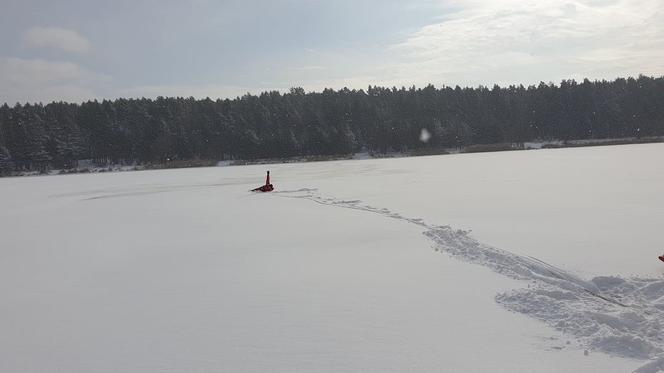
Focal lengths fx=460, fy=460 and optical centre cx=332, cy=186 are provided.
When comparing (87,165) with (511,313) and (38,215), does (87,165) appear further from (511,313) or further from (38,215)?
(511,313)

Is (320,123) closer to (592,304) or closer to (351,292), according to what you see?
(351,292)

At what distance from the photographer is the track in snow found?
4234mm

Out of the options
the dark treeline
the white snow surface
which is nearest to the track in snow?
the white snow surface

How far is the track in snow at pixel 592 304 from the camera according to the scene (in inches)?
167

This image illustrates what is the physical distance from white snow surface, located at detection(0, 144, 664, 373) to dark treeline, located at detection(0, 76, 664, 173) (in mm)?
67048

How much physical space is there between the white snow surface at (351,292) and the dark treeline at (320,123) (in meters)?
67.0

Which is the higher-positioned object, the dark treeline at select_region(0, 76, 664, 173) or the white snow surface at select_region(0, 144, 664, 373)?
the dark treeline at select_region(0, 76, 664, 173)

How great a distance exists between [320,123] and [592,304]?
256 ft

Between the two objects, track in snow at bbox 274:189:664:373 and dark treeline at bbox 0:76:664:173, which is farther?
dark treeline at bbox 0:76:664:173

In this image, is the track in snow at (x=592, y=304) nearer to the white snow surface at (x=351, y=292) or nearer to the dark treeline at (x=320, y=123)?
the white snow surface at (x=351, y=292)

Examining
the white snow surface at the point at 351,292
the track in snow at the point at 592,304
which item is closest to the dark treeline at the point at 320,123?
the white snow surface at the point at 351,292

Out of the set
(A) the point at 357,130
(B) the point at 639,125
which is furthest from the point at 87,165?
(B) the point at 639,125

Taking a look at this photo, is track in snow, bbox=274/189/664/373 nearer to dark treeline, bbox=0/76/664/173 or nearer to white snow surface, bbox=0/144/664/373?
white snow surface, bbox=0/144/664/373

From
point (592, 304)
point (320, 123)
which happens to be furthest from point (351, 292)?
point (320, 123)
